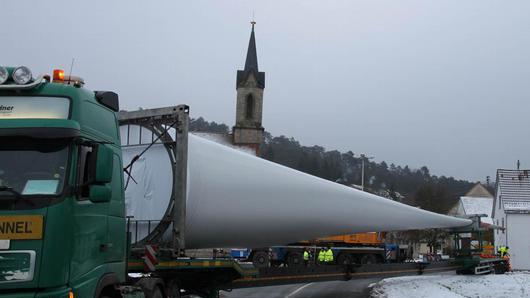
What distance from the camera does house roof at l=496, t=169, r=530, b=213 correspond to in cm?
4188

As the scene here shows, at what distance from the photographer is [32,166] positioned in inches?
203

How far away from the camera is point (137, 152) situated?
30.3ft

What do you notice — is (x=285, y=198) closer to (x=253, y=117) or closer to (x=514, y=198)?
(x=514, y=198)

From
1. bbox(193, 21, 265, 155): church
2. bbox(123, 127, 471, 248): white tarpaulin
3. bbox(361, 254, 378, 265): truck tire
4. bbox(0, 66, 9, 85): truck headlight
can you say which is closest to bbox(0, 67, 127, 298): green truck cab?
bbox(0, 66, 9, 85): truck headlight

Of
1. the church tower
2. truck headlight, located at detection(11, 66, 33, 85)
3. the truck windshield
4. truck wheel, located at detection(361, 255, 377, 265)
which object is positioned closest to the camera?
the truck windshield

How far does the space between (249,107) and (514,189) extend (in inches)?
1105

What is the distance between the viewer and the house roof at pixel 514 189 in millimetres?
41875

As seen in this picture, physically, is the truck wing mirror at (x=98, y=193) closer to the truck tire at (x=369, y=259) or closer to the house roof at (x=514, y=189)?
the truck tire at (x=369, y=259)

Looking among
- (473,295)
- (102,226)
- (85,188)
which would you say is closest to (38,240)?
(85,188)

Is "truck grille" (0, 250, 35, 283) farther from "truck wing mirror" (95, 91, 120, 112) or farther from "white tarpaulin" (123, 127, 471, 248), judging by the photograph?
"white tarpaulin" (123, 127, 471, 248)

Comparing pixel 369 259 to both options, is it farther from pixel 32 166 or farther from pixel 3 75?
pixel 32 166

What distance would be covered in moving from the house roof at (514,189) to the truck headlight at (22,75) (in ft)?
137

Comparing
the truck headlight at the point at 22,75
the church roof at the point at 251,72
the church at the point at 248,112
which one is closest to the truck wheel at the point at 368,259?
the truck headlight at the point at 22,75

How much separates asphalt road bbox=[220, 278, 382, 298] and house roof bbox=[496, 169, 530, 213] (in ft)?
87.3
